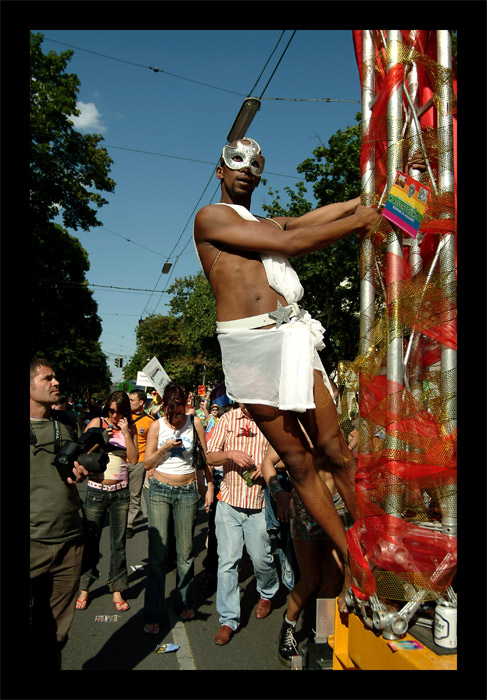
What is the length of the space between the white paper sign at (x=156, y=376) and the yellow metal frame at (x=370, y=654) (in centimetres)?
554

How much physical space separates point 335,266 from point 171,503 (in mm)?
12374

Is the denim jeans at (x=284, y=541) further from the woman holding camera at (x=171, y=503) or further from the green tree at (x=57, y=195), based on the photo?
the green tree at (x=57, y=195)

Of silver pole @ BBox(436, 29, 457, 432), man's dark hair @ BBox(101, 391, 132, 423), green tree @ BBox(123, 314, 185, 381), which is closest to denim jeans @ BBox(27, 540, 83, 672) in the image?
silver pole @ BBox(436, 29, 457, 432)

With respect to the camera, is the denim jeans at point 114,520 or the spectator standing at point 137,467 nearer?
the denim jeans at point 114,520

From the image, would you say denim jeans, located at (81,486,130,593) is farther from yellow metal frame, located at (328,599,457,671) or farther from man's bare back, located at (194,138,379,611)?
man's bare back, located at (194,138,379,611)

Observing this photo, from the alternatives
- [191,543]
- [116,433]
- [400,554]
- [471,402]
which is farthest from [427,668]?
[116,433]

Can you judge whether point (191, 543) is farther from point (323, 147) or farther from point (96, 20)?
point (323, 147)

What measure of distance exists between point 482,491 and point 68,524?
2513mm

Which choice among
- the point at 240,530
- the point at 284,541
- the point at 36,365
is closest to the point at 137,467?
the point at 284,541

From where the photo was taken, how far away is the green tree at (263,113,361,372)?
16.2 metres

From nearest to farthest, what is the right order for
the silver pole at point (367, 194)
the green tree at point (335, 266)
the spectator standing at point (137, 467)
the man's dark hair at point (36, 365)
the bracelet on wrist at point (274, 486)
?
1. the silver pole at point (367, 194)
2. the man's dark hair at point (36, 365)
3. the bracelet on wrist at point (274, 486)
4. the spectator standing at point (137, 467)
5. the green tree at point (335, 266)

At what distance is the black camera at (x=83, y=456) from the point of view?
3.31 m

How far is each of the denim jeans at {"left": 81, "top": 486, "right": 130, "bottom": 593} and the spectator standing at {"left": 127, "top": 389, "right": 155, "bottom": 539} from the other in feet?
6.69

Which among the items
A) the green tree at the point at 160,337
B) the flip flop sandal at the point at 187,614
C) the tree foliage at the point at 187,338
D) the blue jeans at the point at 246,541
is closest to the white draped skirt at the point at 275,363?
the blue jeans at the point at 246,541
